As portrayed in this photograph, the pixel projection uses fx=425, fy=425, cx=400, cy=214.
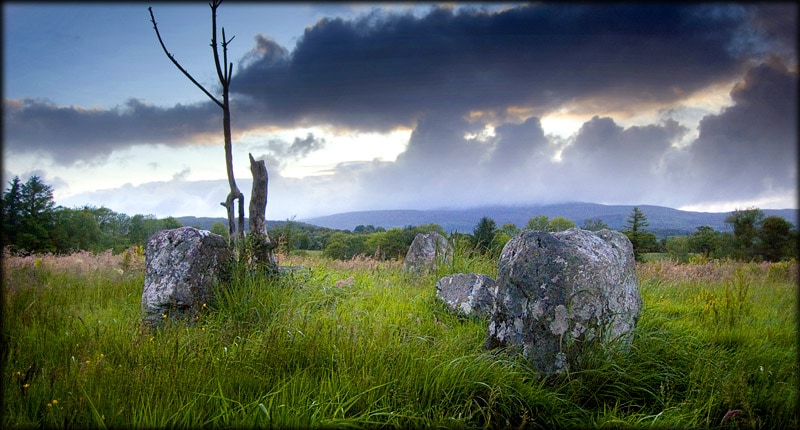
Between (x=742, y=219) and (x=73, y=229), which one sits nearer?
(x=73, y=229)

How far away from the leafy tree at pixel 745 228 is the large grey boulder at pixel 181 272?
2782cm

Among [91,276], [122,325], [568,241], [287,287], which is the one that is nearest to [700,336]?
[568,241]

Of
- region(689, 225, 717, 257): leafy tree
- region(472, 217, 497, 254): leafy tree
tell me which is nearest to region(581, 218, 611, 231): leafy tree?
region(472, 217, 497, 254): leafy tree

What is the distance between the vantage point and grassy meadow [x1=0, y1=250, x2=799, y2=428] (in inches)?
Result: 119

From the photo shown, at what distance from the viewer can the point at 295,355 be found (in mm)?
3771

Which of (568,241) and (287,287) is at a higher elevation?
(568,241)

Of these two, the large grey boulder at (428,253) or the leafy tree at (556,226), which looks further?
the large grey boulder at (428,253)

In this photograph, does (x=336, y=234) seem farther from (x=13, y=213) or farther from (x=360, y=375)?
(x=360, y=375)

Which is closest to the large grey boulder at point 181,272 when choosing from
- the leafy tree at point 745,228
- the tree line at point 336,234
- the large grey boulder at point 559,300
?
the tree line at point 336,234

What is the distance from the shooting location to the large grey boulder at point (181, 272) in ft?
19.5

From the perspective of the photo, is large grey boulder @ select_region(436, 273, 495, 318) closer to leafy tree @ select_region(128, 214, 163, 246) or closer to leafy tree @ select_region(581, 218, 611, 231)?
leafy tree @ select_region(581, 218, 611, 231)

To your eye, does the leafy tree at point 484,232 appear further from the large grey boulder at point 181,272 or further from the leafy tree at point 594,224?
the large grey boulder at point 181,272

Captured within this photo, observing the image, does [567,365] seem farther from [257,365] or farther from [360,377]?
[257,365]

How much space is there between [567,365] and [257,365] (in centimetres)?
281
